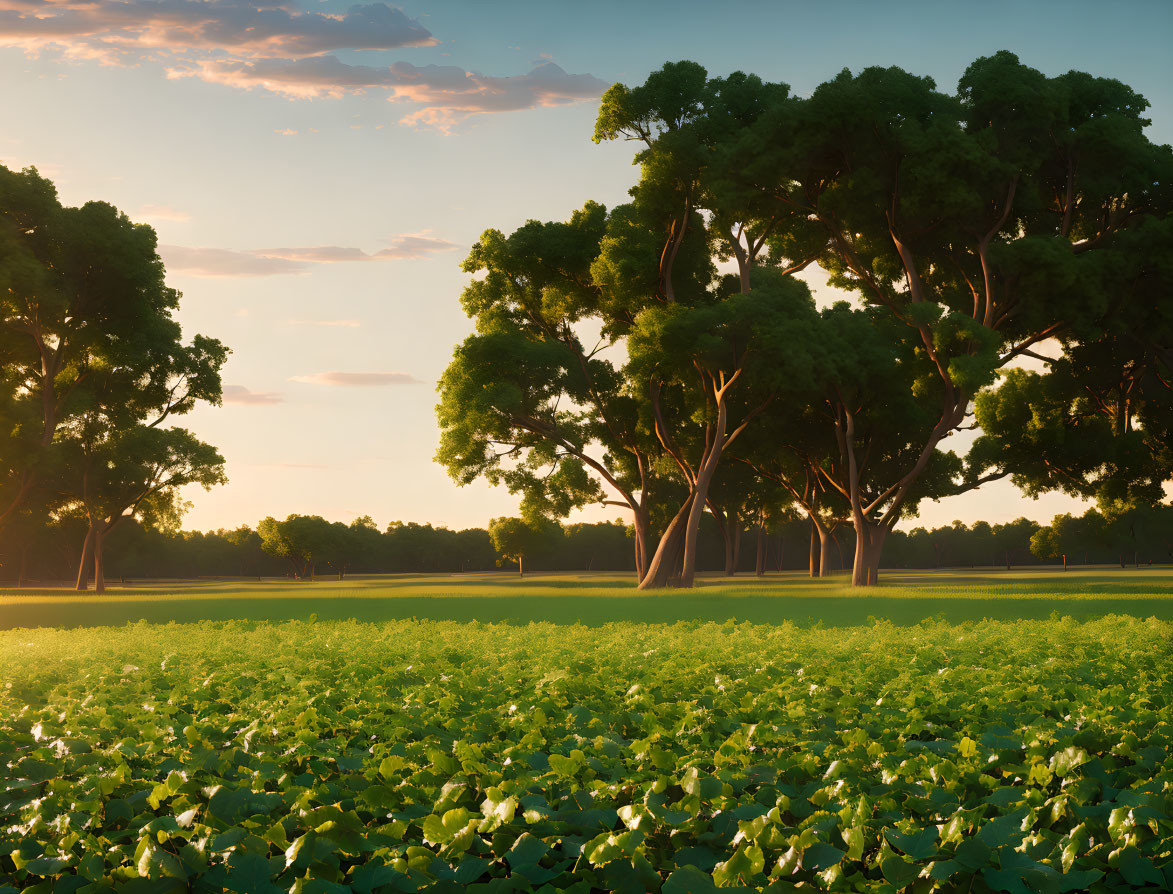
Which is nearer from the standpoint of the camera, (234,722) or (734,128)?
(234,722)

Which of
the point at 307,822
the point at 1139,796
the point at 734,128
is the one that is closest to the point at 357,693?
the point at 307,822

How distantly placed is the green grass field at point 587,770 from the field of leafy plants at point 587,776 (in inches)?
0.8

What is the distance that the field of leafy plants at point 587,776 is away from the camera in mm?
4086

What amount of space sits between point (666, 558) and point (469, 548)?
7647 cm

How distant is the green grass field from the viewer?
13.4ft

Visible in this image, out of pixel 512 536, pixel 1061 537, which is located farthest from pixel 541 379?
pixel 1061 537

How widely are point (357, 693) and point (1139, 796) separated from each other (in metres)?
5.95

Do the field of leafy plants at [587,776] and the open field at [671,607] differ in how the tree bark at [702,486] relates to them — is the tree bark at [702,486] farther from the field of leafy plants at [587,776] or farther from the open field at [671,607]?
the field of leafy plants at [587,776]

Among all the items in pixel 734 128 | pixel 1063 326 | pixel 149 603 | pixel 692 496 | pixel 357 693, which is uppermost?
pixel 734 128

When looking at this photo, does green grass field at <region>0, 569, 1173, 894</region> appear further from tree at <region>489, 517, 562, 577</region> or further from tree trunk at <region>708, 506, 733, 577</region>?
tree at <region>489, 517, 562, 577</region>

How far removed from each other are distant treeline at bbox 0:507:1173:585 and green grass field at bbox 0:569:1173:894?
218ft

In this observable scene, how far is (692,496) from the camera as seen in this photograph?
37281 mm

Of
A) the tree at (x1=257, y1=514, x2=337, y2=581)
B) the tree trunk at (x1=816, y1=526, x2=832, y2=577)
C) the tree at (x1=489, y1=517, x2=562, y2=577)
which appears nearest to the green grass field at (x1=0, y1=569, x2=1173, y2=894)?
the tree trunk at (x1=816, y1=526, x2=832, y2=577)

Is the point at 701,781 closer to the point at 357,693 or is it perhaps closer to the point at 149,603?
the point at 357,693
